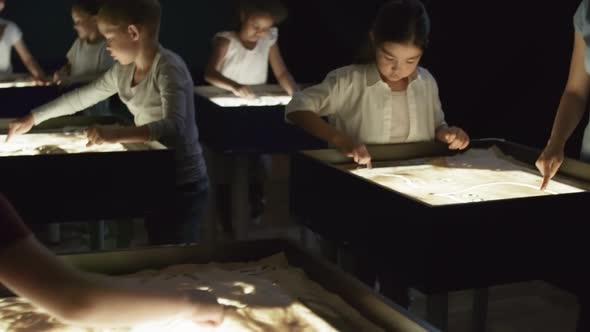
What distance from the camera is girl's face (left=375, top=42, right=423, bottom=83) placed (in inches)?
89.1

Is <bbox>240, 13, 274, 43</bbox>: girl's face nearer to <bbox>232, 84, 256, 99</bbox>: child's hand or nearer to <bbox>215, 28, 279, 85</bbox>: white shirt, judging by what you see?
<bbox>215, 28, 279, 85</bbox>: white shirt

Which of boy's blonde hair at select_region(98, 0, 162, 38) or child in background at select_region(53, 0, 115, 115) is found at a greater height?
boy's blonde hair at select_region(98, 0, 162, 38)

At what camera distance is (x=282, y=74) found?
3.93 metres

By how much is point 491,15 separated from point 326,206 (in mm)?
2133

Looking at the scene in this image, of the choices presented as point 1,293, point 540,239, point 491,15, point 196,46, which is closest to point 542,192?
point 540,239

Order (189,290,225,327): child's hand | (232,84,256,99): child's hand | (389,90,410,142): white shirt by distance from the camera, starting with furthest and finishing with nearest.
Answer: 1. (232,84,256,99): child's hand
2. (389,90,410,142): white shirt
3. (189,290,225,327): child's hand

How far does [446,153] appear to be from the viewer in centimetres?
236

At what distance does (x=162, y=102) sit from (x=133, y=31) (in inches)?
9.2

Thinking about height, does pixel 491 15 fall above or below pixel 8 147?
above

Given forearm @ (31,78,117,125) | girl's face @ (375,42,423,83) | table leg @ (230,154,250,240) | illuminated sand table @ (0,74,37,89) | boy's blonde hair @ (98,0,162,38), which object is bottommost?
table leg @ (230,154,250,240)

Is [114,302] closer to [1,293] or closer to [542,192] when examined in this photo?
[1,293]

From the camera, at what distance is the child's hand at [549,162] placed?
2057 mm

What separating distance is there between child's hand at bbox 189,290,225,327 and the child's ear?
4.55ft

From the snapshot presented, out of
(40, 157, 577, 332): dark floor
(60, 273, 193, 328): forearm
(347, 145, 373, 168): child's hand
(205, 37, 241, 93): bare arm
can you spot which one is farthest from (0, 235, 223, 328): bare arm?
(205, 37, 241, 93): bare arm
